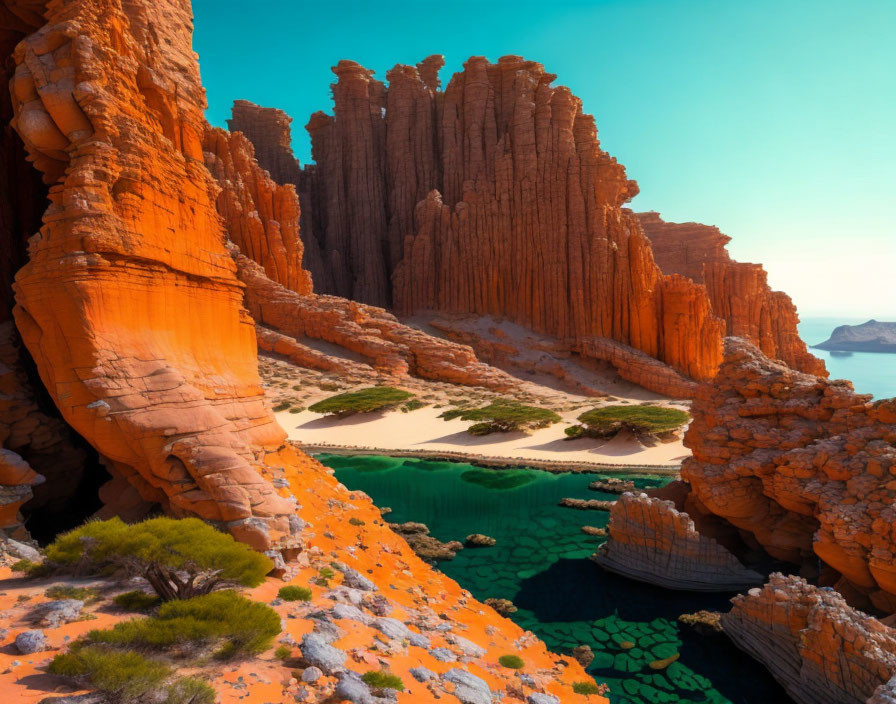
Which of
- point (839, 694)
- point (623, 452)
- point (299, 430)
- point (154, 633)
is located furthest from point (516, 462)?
point (154, 633)

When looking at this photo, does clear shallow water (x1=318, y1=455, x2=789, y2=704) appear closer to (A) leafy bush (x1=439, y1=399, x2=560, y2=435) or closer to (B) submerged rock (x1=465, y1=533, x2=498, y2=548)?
(B) submerged rock (x1=465, y1=533, x2=498, y2=548)

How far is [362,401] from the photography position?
41.4 meters

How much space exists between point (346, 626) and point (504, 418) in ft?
97.4

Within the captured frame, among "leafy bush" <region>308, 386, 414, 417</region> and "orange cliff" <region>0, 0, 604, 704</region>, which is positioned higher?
"orange cliff" <region>0, 0, 604, 704</region>

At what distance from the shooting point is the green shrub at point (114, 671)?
524 centimetres

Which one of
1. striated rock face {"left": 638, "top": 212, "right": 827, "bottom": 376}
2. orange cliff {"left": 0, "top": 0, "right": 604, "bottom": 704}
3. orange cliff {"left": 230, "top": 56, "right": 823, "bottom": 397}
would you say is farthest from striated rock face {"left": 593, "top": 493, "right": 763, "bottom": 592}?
striated rock face {"left": 638, "top": 212, "right": 827, "bottom": 376}

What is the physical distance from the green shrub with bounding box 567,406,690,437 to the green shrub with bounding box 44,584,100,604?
3205cm

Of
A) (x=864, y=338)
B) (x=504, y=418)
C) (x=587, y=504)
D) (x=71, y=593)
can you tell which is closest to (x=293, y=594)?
(x=71, y=593)

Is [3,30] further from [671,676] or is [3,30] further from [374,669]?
[671,676]

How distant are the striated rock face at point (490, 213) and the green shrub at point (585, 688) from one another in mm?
46885

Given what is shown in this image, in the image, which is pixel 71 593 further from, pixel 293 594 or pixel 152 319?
pixel 152 319

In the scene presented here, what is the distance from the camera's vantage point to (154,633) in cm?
633

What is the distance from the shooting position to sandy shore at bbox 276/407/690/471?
105ft

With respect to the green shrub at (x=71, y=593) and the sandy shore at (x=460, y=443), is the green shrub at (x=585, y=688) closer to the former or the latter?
the green shrub at (x=71, y=593)
